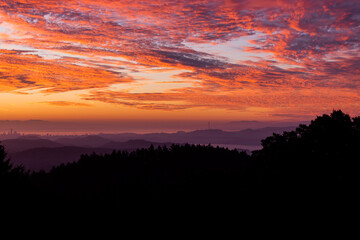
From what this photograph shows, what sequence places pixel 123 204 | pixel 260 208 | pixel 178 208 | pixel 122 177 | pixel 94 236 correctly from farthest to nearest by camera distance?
1. pixel 122 177
2. pixel 123 204
3. pixel 178 208
4. pixel 94 236
5. pixel 260 208

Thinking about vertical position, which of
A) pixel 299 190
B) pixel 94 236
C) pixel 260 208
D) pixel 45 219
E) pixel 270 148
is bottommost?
pixel 94 236

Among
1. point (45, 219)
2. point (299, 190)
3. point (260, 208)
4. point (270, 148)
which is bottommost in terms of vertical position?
point (45, 219)

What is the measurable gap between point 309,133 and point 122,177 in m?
157

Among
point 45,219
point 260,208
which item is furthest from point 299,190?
point 45,219

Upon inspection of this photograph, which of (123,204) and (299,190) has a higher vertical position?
(299,190)

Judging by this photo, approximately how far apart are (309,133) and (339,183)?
890cm

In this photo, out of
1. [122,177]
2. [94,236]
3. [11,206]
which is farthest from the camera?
[122,177]

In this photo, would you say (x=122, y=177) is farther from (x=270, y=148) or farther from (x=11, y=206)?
(x=270, y=148)

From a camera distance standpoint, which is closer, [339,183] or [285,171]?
[339,183]

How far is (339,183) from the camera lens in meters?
36.1

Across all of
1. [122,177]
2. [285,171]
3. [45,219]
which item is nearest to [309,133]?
[285,171]

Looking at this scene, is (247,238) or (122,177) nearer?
(247,238)

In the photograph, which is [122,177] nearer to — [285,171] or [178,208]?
[178,208]

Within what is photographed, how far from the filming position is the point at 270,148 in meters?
43.9
